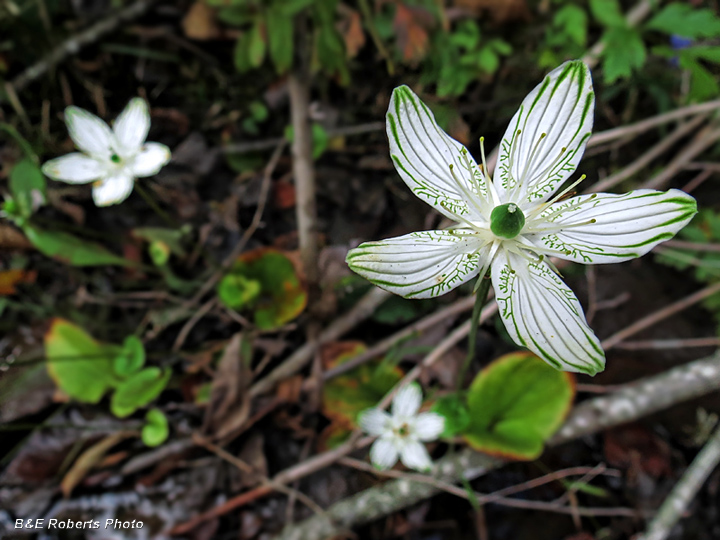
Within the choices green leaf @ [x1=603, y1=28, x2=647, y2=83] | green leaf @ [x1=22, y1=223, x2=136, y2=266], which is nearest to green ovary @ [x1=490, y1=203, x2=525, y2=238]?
green leaf @ [x1=603, y1=28, x2=647, y2=83]

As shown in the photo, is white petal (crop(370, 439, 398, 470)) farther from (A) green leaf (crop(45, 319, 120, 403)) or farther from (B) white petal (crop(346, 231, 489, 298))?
(A) green leaf (crop(45, 319, 120, 403))

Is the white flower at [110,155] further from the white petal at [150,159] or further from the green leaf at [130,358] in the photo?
the green leaf at [130,358]

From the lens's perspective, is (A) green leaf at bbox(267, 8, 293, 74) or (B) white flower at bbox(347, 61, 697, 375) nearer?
(B) white flower at bbox(347, 61, 697, 375)

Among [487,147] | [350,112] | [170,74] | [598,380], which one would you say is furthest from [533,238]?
[170,74]

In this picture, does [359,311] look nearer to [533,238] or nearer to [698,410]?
[533,238]

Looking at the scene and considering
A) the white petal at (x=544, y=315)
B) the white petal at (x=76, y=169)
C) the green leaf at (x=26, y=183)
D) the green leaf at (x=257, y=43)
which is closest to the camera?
the white petal at (x=544, y=315)

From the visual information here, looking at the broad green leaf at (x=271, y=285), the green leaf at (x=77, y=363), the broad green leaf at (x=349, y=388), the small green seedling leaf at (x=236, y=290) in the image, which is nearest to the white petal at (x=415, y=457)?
the broad green leaf at (x=349, y=388)
